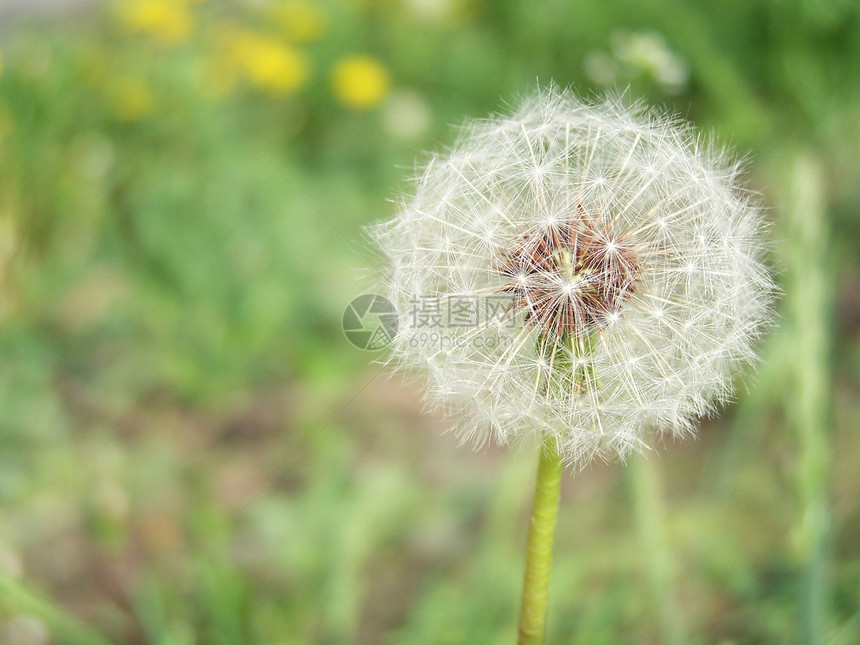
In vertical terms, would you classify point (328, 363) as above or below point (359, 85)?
below

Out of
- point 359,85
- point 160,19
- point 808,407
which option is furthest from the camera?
point 160,19

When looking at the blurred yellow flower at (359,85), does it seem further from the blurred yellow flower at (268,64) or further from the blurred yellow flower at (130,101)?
the blurred yellow flower at (130,101)

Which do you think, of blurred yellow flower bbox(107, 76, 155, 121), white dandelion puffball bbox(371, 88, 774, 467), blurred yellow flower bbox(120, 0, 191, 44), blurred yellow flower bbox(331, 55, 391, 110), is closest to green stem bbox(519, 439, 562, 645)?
white dandelion puffball bbox(371, 88, 774, 467)

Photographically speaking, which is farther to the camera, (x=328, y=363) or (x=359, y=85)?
(x=359, y=85)

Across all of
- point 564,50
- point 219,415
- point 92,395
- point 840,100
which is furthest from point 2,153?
point 840,100

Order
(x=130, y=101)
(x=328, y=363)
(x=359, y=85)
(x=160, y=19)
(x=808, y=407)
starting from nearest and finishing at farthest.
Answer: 1. (x=808, y=407)
2. (x=328, y=363)
3. (x=130, y=101)
4. (x=359, y=85)
5. (x=160, y=19)

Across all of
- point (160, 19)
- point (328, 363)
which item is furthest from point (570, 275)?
point (160, 19)

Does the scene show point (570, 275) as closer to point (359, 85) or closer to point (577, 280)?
point (577, 280)
